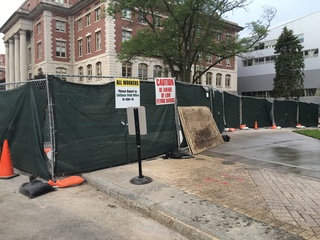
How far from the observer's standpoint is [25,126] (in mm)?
6797

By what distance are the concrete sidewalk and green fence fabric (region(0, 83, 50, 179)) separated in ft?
3.89

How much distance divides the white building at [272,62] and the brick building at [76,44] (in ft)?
18.6

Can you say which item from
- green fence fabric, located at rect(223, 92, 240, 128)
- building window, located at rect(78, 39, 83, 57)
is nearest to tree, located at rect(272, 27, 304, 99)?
building window, located at rect(78, 39, 83, 57)

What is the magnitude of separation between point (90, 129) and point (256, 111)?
14568mm

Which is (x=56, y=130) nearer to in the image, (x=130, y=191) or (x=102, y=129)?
(x=102, y=129)

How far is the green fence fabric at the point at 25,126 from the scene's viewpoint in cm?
630

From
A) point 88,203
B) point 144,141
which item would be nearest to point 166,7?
point 144,141

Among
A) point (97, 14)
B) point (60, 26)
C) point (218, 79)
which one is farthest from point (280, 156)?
point (218, 79)

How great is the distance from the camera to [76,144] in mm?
6430

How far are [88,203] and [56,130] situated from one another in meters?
1.90

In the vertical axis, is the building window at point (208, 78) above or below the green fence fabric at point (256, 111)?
above

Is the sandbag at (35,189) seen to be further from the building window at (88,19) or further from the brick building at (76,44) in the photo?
the building window at (88,19)

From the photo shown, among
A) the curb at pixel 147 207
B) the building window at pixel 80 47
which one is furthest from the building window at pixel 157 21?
the building window at pixel 80 47

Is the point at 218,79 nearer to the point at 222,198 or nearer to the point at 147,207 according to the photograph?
the point at 222,198
